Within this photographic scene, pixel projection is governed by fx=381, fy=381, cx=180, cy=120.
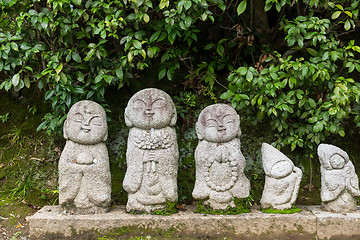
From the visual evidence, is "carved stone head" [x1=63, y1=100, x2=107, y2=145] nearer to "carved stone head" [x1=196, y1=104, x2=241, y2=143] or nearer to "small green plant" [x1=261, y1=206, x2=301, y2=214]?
"carved stone head" [x1=196, y1=104, x2=241, y2=143]

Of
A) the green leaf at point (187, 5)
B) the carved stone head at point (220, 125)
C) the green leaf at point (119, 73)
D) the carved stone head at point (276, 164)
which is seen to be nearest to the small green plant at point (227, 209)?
the carved stone head at point (276, 164)

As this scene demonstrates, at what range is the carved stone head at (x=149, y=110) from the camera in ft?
14.3

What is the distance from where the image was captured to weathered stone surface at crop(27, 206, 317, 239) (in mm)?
4223

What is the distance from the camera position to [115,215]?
4328 millimetres

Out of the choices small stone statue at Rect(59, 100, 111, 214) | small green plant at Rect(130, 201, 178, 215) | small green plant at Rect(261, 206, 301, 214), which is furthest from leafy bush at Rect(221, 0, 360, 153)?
small stone statue at Rect(59, 100, 111, 214)

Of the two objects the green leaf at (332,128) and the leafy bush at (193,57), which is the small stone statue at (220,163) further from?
the green leaf at (332,128)

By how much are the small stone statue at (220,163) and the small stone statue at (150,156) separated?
36cm

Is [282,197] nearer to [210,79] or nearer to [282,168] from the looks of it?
[282,168]

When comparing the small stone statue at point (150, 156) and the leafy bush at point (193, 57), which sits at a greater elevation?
the leafy bush at point (193, 57)

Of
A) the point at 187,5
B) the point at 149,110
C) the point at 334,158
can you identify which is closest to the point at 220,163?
the point at 149,110

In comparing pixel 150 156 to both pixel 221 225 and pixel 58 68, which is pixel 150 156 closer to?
pixel 221 225

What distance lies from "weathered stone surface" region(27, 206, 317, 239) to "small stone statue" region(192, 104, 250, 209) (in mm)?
238

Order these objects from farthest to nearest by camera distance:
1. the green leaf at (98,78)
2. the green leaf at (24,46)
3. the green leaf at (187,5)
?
the green leaf at (98,78)
the green leaf at (24,46)
the green leaf at (187,5)

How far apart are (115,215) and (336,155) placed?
2605 mm
